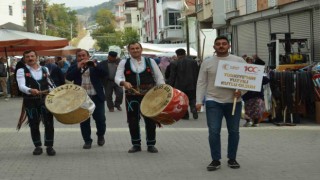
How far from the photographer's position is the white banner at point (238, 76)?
7519 mm

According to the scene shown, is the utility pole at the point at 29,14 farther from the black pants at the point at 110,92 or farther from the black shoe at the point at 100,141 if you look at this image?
the black shoe at the point at 100,141

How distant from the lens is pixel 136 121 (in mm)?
9055

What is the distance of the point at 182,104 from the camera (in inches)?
327

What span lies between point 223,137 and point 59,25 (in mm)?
118026

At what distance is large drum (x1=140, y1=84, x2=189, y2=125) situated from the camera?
8.20 m

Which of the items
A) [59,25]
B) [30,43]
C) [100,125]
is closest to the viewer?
[100,125]

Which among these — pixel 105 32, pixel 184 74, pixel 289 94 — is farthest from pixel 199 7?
pixel 105 32

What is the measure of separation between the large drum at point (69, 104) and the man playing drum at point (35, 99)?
25 centimetres

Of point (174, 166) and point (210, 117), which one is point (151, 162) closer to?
point (174, 166)

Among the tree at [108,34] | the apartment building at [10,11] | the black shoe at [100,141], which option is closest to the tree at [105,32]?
the tree at [108,34]

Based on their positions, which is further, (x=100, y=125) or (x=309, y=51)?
(x=309, y=51)

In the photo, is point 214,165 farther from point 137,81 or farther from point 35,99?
point 35,99

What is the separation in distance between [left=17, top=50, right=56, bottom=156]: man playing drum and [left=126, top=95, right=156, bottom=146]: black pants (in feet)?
3.97

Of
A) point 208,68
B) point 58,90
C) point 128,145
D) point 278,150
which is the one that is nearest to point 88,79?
point 58,90
